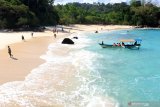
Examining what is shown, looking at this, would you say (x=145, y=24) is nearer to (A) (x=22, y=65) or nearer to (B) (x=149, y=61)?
(B) (x=149, y=61)

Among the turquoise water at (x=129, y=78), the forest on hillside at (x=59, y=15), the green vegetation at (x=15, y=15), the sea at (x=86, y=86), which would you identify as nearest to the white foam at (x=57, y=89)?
the sea at (x=86, y=86)

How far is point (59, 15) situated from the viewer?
123938 millimetres

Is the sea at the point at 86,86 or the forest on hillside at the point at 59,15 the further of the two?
the forest on hillside at the point at 59,15

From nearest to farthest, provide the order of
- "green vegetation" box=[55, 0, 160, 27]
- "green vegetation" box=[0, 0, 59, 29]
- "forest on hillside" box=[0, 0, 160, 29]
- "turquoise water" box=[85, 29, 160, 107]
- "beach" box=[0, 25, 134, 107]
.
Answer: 1. "beach" box=[0, 25, 134, 107]
2. "turquoise water" box=[85, 29, 160, 107]
3. "green vegetation" box=[0, 0, 59, 29]
4. "forest on hillside" box=[0, 0, 160, 29]
5. "green vegetation" box=[55, 0, 160, 27]

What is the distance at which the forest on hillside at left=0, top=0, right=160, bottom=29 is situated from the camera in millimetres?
85062

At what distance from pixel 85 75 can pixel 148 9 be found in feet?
351

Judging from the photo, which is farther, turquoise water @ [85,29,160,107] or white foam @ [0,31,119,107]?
turquoise water @ [85,29,160,107]

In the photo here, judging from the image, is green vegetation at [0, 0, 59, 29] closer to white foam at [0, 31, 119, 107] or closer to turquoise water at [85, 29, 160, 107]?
turquoise water at [85, 29, 160, 107]

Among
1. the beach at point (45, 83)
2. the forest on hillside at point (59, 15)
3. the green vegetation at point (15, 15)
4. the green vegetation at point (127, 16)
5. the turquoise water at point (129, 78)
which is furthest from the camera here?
the green vegetation at point (127, 16)

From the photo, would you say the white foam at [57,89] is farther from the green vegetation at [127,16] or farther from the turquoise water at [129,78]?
the green vegetation at [127,16]

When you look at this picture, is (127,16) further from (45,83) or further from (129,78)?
(45,83)

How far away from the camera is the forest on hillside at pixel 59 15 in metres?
85.1

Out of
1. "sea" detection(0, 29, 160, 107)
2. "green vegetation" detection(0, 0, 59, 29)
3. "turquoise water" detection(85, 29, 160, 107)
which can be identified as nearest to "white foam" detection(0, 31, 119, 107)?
"sea" detection(0, 29, 160, 107)

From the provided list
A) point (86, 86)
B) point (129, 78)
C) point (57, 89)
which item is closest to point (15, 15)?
point (129, 78)
